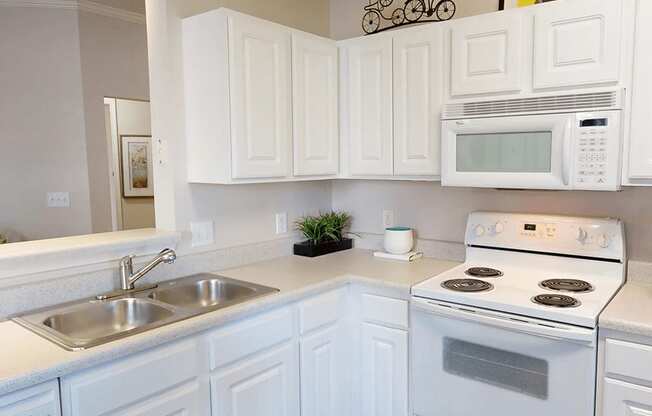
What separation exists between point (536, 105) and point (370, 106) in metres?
0.86

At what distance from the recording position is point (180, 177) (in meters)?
2.31

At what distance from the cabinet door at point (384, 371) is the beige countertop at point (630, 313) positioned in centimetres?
84

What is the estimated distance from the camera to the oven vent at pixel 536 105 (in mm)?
1920

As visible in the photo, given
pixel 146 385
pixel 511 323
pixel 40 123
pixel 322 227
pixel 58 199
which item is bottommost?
pixel 146 385

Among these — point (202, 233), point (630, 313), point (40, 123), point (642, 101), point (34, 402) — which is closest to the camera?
point (34, 402)

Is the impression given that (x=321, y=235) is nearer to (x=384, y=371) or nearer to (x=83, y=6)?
(x=384, y=371)

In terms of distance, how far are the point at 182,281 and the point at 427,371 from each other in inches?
46.2

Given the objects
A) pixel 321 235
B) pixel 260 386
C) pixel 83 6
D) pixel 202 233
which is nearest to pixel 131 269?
pixel 202 233

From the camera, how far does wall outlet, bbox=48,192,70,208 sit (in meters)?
3.73

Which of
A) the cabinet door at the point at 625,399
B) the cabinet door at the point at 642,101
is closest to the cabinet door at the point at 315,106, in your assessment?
the cabinet door at the point at 642,101

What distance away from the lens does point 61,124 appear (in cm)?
373

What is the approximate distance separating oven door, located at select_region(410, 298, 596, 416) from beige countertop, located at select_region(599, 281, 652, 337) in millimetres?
74

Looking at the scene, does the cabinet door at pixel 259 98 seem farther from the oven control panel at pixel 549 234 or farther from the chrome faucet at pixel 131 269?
the oven control panel at pixel 549 234

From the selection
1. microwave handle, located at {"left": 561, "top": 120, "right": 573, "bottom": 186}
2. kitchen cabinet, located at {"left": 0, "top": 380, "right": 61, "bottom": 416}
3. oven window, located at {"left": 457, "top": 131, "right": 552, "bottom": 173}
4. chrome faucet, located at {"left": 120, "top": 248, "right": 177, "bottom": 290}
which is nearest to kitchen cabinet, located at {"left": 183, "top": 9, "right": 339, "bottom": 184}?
chrome faucet, located at {"left": 120, "top": 248, "right": 177, "bottom": 290}
